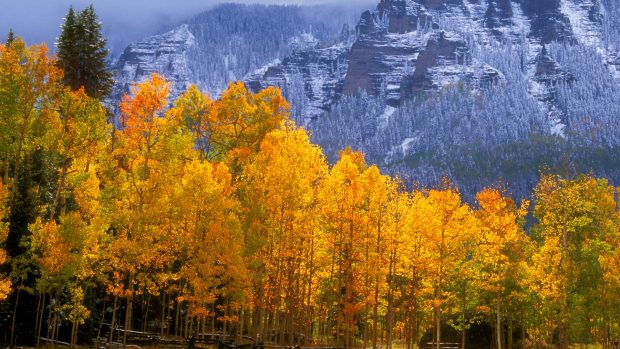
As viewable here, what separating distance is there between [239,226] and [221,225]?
1.07 meters

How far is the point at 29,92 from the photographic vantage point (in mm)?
36781

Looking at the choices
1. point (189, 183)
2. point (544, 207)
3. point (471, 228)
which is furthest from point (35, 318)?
point (544, 207)

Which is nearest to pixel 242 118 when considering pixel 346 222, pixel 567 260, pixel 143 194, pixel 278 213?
pixel 278 213

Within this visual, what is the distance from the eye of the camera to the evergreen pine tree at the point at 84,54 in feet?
161

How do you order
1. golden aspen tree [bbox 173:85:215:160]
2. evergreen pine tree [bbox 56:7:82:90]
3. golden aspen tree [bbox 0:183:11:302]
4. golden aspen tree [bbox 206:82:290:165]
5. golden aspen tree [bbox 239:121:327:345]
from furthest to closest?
1. evergreen pine tree [bbox 56:7:82:90]
2. golden aspen tree [bbox 173:85:215:160]
3. golden aspen tree [bbox 206:82:290:165]
4. golden aspen tree [bbox 239:121:327:345]
5. golden aspen tree [bbox 0:183:11:302]

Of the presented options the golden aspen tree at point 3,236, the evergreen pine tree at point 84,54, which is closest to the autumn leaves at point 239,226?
the golden aspen tree at point 3,236

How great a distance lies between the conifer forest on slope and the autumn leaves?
12 centimetres

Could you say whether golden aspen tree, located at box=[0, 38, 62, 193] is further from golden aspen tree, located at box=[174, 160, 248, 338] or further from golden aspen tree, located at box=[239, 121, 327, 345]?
golden aspen tree, located at box=[239, 121, 327, 345]

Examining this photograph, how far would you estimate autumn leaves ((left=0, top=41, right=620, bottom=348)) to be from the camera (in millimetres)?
35312

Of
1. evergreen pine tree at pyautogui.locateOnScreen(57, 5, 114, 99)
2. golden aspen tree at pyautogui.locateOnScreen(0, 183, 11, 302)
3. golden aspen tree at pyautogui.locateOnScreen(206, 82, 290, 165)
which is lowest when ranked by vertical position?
golden aspen tree at pyautogui.locateOnScreen(0, 183, 11, 302)

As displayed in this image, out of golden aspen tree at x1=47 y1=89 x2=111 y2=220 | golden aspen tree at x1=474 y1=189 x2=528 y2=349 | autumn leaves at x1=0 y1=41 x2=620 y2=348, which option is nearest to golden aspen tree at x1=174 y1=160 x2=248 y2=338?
autumn leaves at x1=0 y1=41 x2=620 y2=348

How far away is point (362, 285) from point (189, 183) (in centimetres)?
1283

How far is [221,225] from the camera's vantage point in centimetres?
3619

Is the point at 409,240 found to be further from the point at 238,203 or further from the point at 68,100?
the point at 68,100
